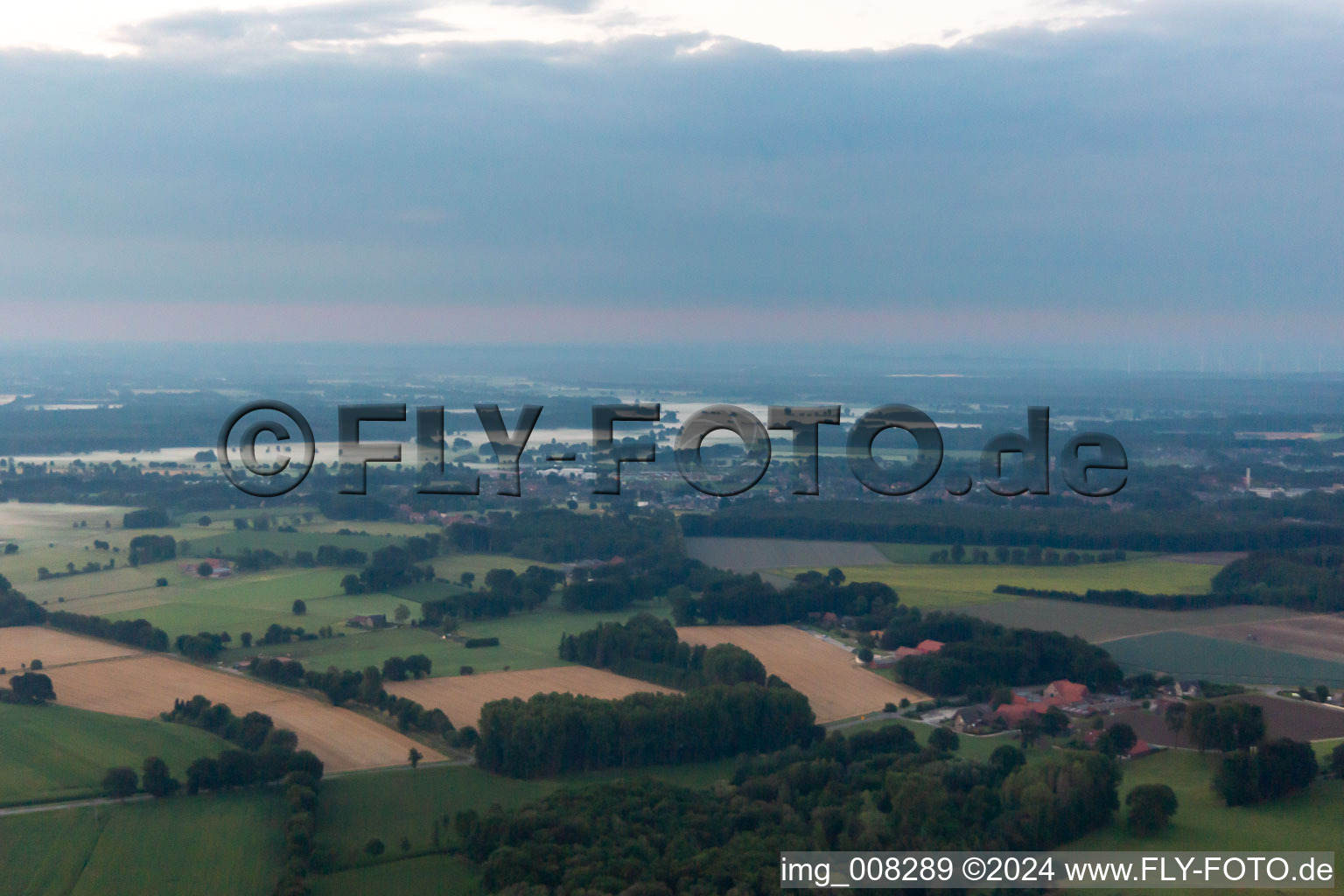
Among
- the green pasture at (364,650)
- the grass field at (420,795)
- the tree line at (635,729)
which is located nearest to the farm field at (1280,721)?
the tree line at (635,729)

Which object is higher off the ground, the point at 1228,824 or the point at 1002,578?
the point at 1002,578

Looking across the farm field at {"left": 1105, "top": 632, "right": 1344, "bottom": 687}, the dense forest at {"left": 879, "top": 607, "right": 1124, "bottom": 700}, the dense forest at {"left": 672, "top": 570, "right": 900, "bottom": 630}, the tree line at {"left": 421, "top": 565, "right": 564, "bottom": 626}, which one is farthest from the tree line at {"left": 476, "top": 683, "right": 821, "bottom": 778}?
the farm field at {"left": 1105, "top": 632, "right": 1344, "bottom": 687}

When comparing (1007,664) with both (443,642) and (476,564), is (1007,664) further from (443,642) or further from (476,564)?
(476,564)

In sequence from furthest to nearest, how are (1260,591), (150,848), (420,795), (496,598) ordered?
(1260,591), (496,598), (420,795), (150,848)

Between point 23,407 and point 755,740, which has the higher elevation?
point 23,407

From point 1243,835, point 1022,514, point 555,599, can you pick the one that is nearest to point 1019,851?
point 1243,835

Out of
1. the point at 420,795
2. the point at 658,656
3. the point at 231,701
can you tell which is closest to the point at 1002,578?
the point at 658,656

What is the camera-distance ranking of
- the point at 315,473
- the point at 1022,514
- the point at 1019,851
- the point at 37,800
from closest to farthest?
the point at 1019,851 → the point at 37,800 → the point at 1022,514 → the point at 315,473

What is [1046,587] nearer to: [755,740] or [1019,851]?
[755,740]

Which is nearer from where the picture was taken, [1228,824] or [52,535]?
[1228,824]
